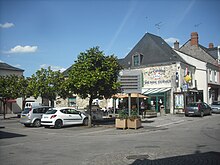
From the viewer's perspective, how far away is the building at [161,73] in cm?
3084

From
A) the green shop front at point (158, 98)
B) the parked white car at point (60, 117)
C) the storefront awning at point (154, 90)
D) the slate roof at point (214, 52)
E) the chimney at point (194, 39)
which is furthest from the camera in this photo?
the slate roof at point (214, 52)

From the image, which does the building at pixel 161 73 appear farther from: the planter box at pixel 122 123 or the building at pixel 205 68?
the planter box at pixel 122 123

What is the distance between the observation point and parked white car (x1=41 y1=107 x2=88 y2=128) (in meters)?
18.1

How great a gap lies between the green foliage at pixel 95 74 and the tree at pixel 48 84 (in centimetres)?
866

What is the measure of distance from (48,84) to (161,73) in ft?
47.0

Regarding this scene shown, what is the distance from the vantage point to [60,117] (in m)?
18.3

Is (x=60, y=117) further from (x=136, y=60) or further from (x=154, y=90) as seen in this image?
(x=136, y=60)

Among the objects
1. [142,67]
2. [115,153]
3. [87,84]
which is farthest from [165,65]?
[115,153]

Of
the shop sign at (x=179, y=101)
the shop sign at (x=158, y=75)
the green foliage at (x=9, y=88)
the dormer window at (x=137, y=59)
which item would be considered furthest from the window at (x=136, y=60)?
the green foliage at (x=9, y=88)

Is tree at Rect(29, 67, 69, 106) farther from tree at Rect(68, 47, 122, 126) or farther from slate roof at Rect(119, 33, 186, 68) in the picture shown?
slate roof at Rect(119, 33, 186, 68)

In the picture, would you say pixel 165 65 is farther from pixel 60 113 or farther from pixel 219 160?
pixel 219 160

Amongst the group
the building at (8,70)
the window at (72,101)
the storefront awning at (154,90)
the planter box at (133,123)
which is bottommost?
the planter box at (133,123)

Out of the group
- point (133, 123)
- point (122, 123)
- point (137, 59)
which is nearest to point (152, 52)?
point (137, 59)

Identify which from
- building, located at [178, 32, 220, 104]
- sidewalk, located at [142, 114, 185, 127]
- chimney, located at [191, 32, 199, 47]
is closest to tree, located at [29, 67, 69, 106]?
sidewalk, located at [142, 114, 185, 127]
